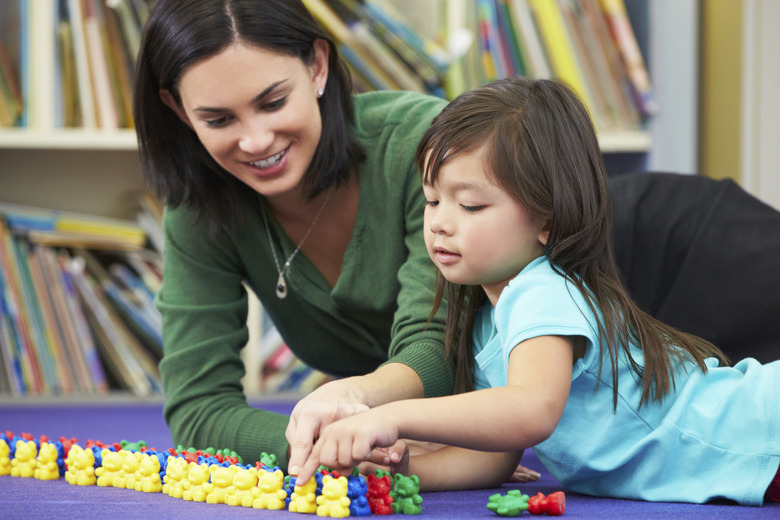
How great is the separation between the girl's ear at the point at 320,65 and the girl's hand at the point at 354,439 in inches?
23.1

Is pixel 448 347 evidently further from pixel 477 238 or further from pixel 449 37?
pixel 449 37

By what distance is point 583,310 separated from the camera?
2.86ft

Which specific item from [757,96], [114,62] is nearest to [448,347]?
[757,96]

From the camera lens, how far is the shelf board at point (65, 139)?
203 centimetres

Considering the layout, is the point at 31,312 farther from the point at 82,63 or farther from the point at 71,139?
the point at 82,63

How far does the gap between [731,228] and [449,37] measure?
40.1 inches

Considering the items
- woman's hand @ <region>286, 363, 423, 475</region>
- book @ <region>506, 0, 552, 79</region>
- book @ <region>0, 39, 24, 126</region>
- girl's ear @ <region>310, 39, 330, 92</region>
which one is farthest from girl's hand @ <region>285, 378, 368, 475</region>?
book @ <region>0, 39, 24, 126</region>

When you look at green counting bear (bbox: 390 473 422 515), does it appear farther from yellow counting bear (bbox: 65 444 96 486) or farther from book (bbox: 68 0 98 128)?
book (bbox: 68 0 98 128)

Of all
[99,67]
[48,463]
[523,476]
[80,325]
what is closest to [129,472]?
[48,463]

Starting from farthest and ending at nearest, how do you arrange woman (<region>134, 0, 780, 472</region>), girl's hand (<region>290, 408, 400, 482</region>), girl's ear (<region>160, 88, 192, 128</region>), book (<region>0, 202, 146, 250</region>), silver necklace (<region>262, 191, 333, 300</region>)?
book (<region>0, 202, 146, 250</region>), silver necklace (<region>262, 191, 333, 300</region>), girl's ear (<region>160, 88, 192, 128</region>), woman (<region>134, 0, 780, 472</region>), girl's hand (<region>290, 408, 400, 482</region>)

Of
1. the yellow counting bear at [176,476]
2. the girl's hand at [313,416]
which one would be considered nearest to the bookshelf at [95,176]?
the yellow counting bear at [176,476]

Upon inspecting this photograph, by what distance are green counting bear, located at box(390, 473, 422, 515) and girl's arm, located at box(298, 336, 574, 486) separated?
0.25 feet

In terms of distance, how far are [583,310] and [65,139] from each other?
1.56 metres

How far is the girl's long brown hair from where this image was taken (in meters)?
0.90
